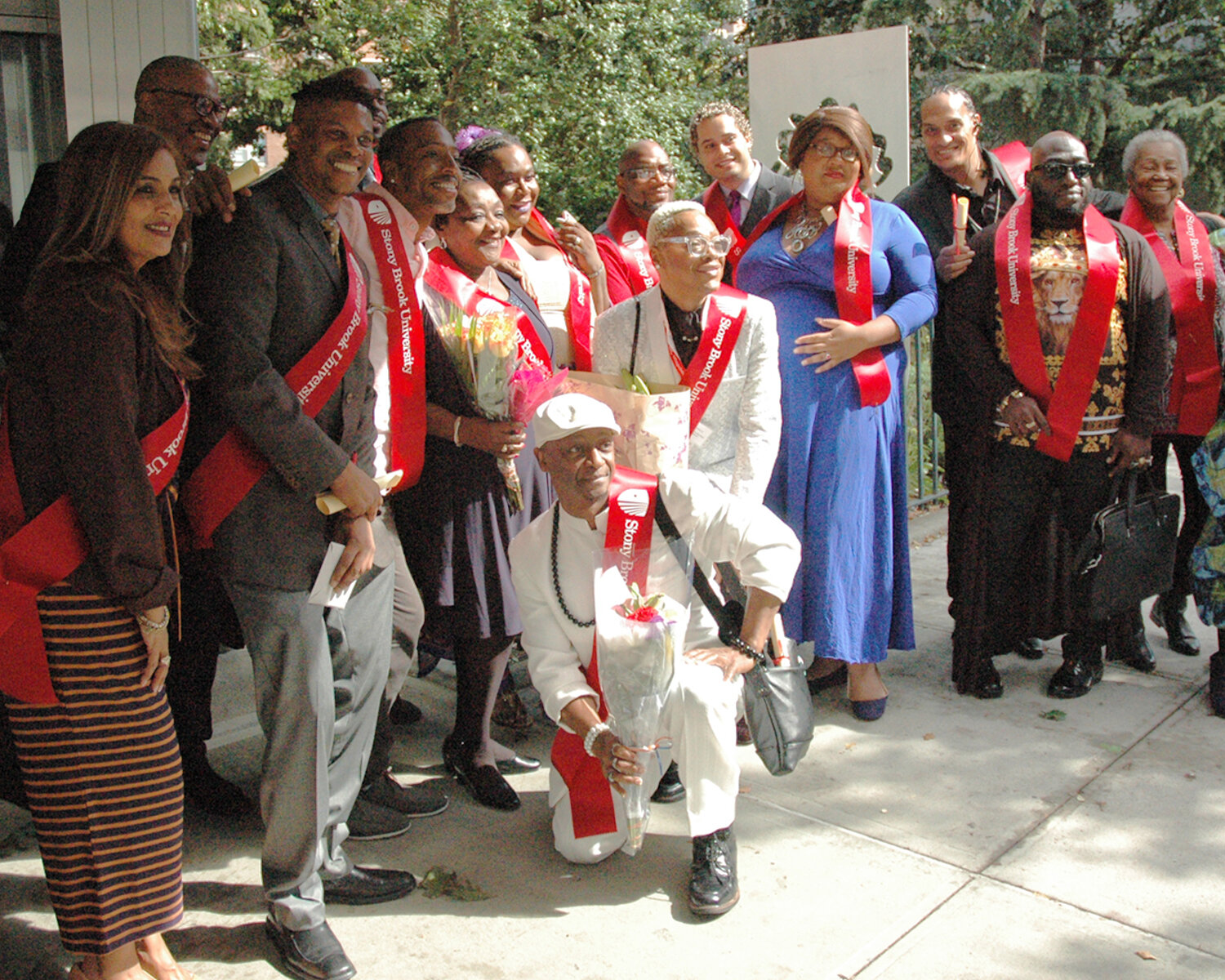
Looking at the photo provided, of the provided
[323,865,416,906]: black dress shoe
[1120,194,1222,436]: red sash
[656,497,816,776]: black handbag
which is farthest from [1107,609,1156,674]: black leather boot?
[323,865,416,906]: black dress shoe

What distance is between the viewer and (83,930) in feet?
7.98

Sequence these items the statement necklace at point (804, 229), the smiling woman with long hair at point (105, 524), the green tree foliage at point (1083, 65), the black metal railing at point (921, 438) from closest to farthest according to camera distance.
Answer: the smiling woman with long hair at point (105, 524) < the statement necklace at point (804, 229) < the black metal railing at point (921, 438) < the green tree foliage at point (1083, 65)

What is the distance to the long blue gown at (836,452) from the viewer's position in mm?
3957

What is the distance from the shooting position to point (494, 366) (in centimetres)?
313

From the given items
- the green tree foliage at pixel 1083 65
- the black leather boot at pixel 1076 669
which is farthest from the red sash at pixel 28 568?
the green tree foliage at pixel 1083 65

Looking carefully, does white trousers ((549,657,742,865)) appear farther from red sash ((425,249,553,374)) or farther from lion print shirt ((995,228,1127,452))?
lion print shirt ((995,228,1127,452))

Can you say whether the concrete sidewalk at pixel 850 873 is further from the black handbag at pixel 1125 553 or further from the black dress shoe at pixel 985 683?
the black handbag at pixel 1125 553

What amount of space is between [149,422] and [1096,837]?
2681mm

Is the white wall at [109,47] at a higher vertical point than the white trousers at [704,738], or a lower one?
higher

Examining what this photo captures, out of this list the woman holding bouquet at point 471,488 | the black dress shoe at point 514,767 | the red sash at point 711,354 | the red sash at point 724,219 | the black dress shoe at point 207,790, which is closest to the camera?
the woman holding bouquet at point 471,488

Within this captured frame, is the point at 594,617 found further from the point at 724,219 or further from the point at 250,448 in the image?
the point at 724,219

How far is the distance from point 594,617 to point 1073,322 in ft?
6.89

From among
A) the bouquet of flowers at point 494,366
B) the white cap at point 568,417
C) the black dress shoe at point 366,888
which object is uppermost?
the bouquet of flowers at point 494,366

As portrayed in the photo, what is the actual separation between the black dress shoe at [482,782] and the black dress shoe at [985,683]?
1.78 m
